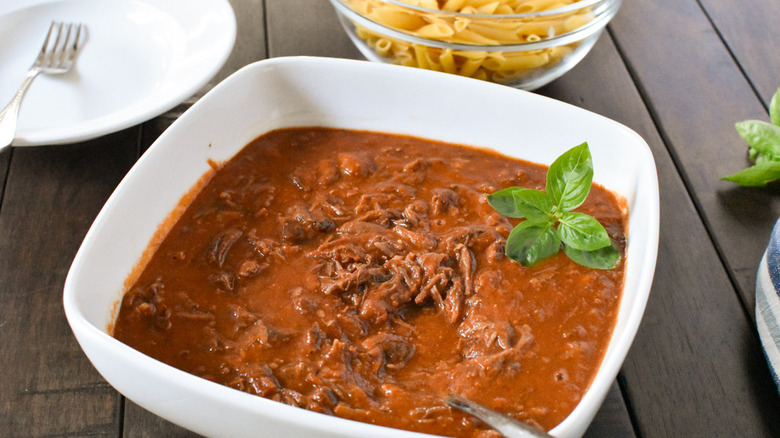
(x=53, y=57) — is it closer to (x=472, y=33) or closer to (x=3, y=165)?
(x=3, y=165)

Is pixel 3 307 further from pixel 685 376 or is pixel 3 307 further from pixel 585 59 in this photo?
pixel 585 59

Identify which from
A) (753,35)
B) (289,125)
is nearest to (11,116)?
(289,125)

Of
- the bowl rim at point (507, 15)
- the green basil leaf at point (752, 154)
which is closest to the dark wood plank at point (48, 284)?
the bowl rim at point (507, 15)

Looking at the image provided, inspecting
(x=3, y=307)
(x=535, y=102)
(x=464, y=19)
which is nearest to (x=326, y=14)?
(x=464, y=19)

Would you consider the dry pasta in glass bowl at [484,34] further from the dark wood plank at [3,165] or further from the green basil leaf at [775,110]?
the dark wood plank at [3,165]

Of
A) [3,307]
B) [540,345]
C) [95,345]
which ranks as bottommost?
[3,307]

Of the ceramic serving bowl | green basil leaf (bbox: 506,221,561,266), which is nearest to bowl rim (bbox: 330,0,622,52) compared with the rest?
the ceramic serving bowl

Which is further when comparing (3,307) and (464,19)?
(464,19)

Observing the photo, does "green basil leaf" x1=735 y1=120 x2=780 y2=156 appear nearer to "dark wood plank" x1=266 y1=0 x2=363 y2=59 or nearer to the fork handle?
"dark wood plank" x1=266 y1=0 x2=363 y2=59
